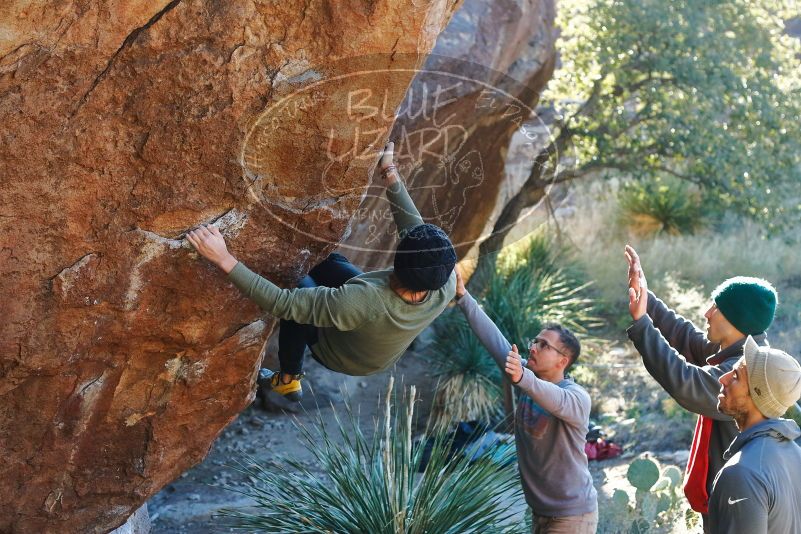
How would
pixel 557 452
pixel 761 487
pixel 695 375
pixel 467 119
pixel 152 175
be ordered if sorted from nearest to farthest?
pixel 761 487
pixel 695 375
pixel 152 175
pixel 557 452
pixel 467 119

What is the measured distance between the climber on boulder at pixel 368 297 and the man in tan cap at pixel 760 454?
134 cm

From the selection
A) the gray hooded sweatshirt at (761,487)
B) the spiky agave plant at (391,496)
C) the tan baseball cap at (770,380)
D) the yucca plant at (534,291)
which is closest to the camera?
the gray hooded sweatshirt at (761,487)

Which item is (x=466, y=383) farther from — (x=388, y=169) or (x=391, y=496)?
(x=388, y=169)

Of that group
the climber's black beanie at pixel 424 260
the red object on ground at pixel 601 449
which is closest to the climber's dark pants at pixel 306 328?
the climber's black beanie at pixel 424 260

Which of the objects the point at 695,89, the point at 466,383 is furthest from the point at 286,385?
the point at 695,89

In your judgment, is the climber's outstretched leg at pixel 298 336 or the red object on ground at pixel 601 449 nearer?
the climber's outstretched leg at pixel 298 336

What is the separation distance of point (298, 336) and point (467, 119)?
4272 millimetres

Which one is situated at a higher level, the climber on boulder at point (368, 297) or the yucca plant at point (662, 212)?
the climber on boulder at point (368, 297)

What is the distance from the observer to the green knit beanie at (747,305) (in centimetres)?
425

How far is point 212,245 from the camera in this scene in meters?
4.21

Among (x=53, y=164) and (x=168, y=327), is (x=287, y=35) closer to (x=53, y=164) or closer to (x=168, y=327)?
(x=53, y=164)

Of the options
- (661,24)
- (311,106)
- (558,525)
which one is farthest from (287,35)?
(661,24)

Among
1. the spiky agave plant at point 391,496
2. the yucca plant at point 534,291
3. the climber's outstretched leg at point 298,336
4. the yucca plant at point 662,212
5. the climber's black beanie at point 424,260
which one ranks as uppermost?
the climber's black beanie at point 424,260

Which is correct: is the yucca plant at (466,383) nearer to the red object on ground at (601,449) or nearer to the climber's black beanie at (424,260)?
the red object on ground at (601,449)
